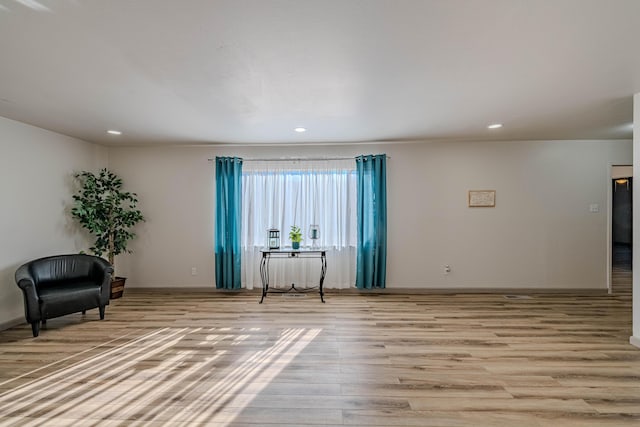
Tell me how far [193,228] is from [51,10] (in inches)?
155

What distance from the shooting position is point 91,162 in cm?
505

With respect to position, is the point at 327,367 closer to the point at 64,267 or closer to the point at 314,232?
the point at 314,232

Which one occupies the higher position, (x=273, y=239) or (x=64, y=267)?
(x=273, y=239)

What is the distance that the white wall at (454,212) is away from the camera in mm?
5035

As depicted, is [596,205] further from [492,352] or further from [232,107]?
[232,107]

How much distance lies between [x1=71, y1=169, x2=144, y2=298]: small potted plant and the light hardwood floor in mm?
1025

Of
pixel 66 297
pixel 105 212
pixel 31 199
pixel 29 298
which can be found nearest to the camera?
pixel 29 298

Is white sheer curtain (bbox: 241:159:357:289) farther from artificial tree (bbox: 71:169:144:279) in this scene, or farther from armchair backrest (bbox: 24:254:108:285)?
armchair backrest (bbox: 24:254:108:285)

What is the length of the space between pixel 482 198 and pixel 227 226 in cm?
423

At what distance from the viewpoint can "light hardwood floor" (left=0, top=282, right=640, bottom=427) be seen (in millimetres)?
2115

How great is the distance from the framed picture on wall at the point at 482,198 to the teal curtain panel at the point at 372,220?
1.44 meters

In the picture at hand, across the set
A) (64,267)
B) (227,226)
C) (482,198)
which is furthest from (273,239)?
(482,198)

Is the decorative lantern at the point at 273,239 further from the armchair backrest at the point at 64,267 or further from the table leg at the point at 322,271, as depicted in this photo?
the armchair backrest at the point at 64,267

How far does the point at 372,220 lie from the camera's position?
5.12 meters
